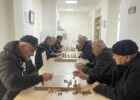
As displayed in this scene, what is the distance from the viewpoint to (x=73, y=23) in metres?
12.2

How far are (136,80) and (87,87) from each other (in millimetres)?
709

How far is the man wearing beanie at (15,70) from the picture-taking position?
1.65 metres

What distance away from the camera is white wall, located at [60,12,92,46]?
12.2m

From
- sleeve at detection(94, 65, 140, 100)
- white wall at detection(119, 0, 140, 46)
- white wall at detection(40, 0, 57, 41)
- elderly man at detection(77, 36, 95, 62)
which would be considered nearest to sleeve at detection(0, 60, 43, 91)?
sleeve at detection(94, 65, 140, 100)

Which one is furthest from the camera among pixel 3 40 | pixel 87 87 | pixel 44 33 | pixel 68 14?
pixel 68 14

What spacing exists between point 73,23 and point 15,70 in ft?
35.2

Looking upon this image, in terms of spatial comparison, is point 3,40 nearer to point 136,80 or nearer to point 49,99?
point 49,99

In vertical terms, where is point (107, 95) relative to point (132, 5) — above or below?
below

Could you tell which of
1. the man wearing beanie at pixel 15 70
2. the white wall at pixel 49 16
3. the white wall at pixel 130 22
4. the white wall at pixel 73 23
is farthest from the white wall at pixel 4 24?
the white wall at pixel 73 23

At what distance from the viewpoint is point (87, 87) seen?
79.2 inches

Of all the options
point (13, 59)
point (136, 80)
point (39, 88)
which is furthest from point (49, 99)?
point (136, 80)

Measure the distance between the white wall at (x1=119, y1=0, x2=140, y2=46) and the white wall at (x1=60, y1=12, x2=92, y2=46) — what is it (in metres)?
7.60

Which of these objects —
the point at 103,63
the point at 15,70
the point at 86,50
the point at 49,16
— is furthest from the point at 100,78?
the point at 49,16

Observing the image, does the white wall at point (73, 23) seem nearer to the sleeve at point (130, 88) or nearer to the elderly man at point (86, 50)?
the elderly man at point (86, 50)
